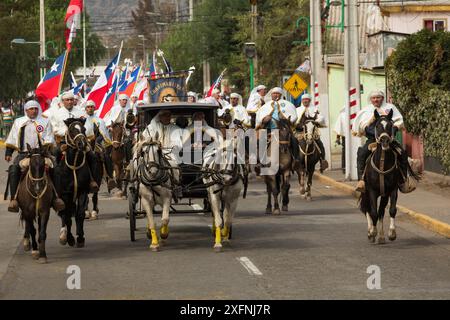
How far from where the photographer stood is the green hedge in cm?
2669

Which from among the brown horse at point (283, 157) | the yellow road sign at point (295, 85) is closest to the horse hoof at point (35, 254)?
the brown horse at point (283, 157)

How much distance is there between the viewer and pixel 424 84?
28031 millimetres

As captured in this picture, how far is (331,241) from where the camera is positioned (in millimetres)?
18062

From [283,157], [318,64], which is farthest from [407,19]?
[283,157]

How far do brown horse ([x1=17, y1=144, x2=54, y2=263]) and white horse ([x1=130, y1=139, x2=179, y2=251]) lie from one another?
1.35m

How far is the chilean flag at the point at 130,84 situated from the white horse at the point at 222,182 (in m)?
18.9

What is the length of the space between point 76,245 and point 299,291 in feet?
19.0

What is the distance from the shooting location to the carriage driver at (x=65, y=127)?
710 inches

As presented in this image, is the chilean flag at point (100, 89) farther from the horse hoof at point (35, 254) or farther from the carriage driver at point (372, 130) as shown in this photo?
the horse hoof at point (35, 254)

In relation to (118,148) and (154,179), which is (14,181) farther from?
(118,148)

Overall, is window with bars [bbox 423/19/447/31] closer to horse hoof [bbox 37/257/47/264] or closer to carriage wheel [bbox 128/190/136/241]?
carriage wheel [bbox 128/190/136/241]

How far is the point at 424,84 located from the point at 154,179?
1270 centimetres

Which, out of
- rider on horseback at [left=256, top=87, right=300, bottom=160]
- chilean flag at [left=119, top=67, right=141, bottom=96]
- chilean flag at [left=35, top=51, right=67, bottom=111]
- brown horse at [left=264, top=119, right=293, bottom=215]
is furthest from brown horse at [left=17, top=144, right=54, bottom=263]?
chilean flag at [left=119, top=67, right=141, bottom=96]

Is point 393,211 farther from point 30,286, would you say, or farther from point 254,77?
point 254,77
